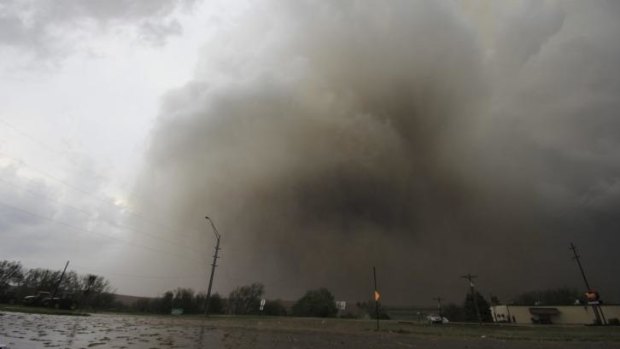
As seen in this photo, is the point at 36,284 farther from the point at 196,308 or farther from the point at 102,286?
the point at 196,308

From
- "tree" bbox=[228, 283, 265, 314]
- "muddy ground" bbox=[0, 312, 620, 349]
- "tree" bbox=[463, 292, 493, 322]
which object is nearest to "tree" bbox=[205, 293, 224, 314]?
→ "tree" bbox=[228, 283, 265, 314]

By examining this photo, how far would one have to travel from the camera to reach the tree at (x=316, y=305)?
118125mm

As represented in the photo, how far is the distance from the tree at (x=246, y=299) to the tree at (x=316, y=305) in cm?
1940

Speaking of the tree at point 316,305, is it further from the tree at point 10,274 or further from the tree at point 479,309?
the tree at point 10,274

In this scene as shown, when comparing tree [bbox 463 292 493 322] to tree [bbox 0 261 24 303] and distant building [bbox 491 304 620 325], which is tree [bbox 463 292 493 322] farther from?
tree [bbox 0 261 24 303]

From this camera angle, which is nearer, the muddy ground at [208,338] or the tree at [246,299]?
the muddy ground at [208,338]

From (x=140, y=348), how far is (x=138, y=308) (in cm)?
13837

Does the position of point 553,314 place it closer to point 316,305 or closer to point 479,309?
point 479,309

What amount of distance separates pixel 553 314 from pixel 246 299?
115m

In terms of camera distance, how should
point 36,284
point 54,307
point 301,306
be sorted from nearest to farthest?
point 54,307, point 36,284, point 301,306

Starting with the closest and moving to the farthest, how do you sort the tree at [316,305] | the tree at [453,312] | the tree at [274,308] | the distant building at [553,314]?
the distant building at [553,314] < the tree at [316,305] < the tree at [274,308] < the tree at [453,312]

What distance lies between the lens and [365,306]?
15700 cm

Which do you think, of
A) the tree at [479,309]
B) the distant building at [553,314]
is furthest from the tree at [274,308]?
the distant building at [553,314]

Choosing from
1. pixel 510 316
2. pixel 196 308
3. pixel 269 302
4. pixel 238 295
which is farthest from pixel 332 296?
pixel 510 316
